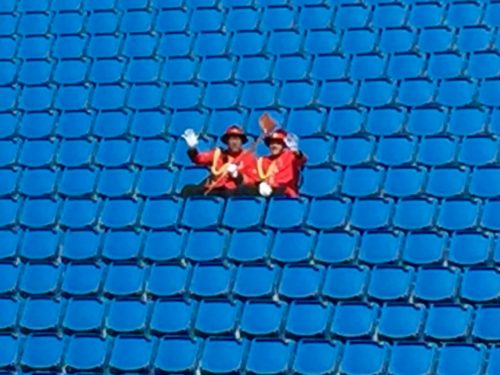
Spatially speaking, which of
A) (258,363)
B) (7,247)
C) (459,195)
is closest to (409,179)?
(459,195)

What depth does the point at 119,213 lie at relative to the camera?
219 inches

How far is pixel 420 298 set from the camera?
4.89m

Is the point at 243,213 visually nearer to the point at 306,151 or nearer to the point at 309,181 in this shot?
the point at 309,181

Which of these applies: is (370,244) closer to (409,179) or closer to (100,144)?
(409,179)

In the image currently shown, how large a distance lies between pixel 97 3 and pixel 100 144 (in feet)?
3.64

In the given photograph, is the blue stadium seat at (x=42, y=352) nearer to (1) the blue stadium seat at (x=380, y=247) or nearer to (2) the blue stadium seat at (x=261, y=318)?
(2) the blue stadium seat at (x=261, y=318)

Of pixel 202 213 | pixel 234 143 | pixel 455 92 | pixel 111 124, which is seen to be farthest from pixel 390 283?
pixel 111 124

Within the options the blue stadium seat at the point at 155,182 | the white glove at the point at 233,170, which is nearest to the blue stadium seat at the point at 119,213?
the blue stadium seat at the point at 155,182

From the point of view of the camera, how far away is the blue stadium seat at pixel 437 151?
5.48 m

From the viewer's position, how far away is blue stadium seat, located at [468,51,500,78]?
19.3ft

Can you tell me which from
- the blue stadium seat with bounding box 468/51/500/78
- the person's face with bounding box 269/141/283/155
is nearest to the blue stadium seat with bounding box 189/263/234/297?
the person's face with bounding box 269/141/283/155

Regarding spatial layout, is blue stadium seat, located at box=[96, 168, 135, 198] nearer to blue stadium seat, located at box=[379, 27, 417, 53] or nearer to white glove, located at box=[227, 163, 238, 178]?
white glove, located at box=[227, 163, 238, 178]

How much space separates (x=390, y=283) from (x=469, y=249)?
0.29 meters

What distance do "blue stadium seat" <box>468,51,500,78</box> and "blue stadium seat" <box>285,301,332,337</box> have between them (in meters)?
1.41
